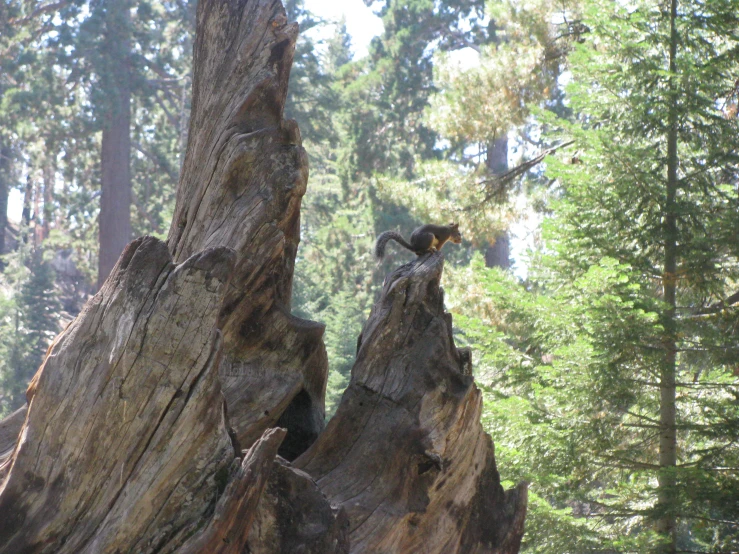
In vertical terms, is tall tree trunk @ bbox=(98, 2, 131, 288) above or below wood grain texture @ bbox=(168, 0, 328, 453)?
above

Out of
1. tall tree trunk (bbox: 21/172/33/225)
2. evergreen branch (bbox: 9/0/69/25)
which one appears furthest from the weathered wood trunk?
tall tree trunk (bbox: 21/172/33/225)

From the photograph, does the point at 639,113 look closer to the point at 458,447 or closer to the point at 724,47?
the point at 724,47

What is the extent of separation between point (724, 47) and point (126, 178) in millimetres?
14012

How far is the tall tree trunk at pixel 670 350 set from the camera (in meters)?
7.41

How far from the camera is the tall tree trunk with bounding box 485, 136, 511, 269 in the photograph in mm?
19095

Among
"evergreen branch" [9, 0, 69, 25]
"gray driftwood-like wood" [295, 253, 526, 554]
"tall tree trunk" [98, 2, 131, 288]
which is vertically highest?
"evergreen branch" [9, 0, 69, 25]

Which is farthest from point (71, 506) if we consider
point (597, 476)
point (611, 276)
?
point (597, 476)

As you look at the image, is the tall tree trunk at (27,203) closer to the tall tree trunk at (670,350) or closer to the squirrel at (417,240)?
the tall tree trunk at (670,350)

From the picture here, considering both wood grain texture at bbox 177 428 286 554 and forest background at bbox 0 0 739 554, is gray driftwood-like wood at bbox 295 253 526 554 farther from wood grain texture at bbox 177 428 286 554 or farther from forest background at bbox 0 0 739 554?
forest background at bbox 0 0 739 554

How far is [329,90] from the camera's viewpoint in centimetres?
2266

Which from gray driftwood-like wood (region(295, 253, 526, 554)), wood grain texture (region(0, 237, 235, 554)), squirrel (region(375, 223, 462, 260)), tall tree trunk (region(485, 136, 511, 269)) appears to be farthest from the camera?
tall tree trunk (region(485, 136, 511, 269))

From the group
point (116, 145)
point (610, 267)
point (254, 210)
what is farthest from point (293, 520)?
point (116, 145)

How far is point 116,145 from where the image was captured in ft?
63.3

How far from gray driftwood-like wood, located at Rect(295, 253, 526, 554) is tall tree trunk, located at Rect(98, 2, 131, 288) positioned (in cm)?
1482
